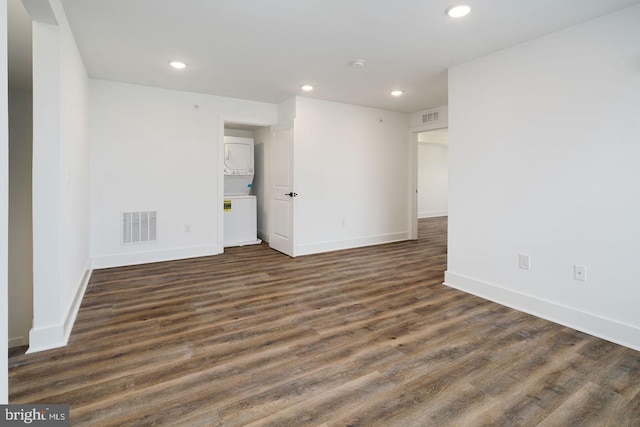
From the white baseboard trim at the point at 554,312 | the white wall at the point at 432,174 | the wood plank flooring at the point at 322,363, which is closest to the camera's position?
the wood plank flooring at the point at 322,363

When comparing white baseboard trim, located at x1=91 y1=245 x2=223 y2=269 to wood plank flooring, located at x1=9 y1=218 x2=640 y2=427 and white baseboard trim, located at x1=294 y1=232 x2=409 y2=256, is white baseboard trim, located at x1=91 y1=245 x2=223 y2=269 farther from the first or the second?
white baseboard trim, located at x1=294 y1=232 x2=409 y2=256

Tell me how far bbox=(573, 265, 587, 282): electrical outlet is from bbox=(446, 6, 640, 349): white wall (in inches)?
1.4

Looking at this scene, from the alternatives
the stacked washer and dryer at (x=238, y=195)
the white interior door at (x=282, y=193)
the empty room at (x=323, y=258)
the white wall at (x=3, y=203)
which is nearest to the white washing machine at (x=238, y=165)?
the stacked washer and dryer at (x=238, y=195)

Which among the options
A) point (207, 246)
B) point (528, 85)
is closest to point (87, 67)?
point (207, 246)

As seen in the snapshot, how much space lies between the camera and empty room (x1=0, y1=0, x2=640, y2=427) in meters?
1.75

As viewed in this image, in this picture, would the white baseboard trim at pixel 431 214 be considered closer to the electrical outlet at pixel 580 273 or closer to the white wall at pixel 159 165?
the white wall at pixel 159 165

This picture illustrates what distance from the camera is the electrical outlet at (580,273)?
2532 millimetres

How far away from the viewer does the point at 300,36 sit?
111 inches

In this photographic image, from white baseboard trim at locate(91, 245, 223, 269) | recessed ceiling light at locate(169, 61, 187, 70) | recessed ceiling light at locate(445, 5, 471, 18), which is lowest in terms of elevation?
white baseboard trim at locate(91, 245, 223, 269)

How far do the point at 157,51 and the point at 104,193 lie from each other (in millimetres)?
2039

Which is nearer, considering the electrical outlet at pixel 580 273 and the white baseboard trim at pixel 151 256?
the electrical outlet at pixel 580 273

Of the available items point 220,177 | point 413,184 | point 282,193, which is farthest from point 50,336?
point 413,184

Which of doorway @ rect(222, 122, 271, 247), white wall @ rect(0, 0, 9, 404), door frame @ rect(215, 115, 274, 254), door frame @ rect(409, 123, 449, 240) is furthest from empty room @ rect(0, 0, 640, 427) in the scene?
door frame @ rect(409, 123, 449, 240)

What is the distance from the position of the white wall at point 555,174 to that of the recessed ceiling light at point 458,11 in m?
0.86
